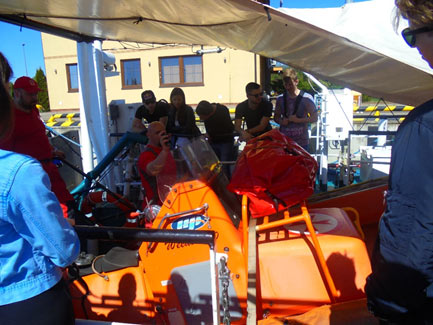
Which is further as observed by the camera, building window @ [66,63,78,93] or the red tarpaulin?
building window @ [66,63,78,93]

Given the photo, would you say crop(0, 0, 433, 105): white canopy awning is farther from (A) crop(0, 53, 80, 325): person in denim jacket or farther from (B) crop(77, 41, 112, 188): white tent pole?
(A) crop(0, 53, 80, 325): person in denim jacket

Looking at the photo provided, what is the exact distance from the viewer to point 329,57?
3.42m

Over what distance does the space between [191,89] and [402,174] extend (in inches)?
669

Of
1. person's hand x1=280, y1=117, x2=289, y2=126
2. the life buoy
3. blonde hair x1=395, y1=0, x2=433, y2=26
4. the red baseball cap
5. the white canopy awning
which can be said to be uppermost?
the white canopy awning

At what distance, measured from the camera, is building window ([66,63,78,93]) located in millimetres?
18734

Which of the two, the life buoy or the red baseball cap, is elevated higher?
the red baseball cap

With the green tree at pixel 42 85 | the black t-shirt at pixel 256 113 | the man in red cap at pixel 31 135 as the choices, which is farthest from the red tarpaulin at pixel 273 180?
the green tree at pixel 42 85

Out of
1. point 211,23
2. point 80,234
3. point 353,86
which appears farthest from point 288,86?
point 80,234

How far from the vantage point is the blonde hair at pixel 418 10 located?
37.8 inches

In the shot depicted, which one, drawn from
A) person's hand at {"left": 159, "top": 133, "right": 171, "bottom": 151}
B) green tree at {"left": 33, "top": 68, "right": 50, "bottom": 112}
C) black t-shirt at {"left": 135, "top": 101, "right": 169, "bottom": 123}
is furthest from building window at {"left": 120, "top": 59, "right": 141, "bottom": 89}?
person's hand at {"left": 159, "top": 133, "right": 171, "bottom": 151}

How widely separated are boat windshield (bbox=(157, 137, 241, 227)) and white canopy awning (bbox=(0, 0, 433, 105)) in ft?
3.32

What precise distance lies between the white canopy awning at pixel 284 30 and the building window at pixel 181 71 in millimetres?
12680

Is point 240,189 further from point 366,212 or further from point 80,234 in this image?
point 366,212

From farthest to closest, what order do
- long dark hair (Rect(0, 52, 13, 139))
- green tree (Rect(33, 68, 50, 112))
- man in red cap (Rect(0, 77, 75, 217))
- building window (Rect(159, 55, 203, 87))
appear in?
green tree (Rect(33, 68, 50, 112)), building window (Rect(159, 55, 203, 87)), man in red cap (Rect(0, 77, 75, 217)), long dark hair (Rect(0, 52, 13, 139))
